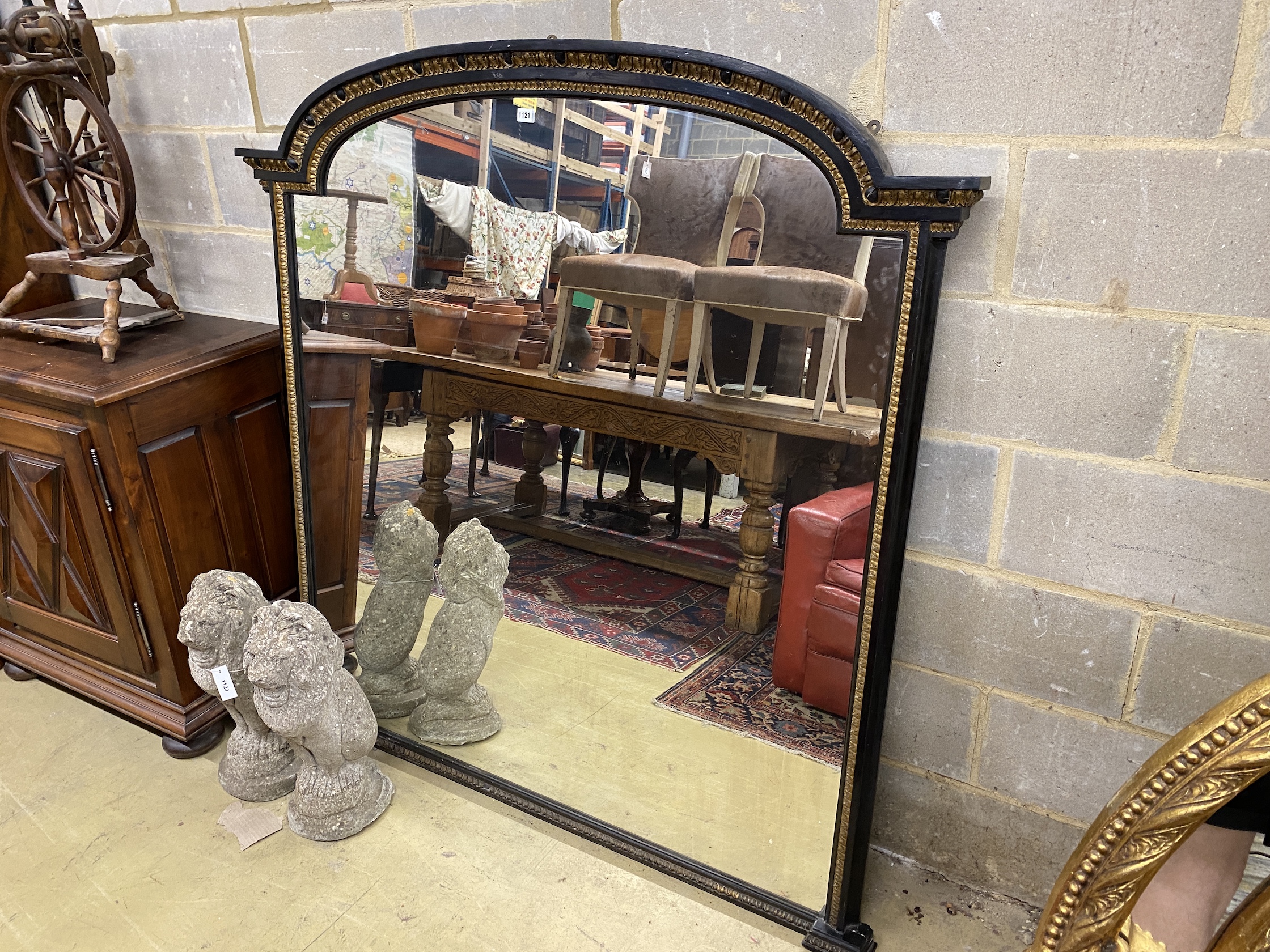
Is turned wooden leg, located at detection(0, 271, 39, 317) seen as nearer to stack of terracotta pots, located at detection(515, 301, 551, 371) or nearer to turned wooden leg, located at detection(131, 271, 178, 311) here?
turned wooden leg, located at detection(131, 271, 178, 311)

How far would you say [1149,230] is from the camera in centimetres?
109

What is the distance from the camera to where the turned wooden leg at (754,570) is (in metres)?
1.32

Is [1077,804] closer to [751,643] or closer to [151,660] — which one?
[751,643]

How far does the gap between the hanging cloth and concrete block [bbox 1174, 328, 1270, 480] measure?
0.94 metres

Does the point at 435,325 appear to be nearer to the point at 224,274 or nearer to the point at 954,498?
the point at 224,274

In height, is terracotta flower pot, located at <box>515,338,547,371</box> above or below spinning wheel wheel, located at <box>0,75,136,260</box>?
below

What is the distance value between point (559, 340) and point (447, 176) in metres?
0.39

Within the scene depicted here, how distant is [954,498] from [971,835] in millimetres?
652

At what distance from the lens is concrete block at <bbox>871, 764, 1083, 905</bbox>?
1.37 metres

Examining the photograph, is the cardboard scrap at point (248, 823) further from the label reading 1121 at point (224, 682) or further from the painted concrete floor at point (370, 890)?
the label reading 1121 at point (224, 682)

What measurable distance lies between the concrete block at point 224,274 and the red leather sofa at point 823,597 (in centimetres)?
142

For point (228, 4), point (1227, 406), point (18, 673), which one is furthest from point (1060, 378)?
point (18, 673)

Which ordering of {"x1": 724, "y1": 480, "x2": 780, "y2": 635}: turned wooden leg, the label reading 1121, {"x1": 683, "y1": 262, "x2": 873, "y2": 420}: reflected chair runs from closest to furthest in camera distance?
{"x1": 683, "y1": 262, "x2": 873, "y2": 420}: reflected chair → {"x1": 724, "y1": 480, "x2": 780, "y2": 635}: turned wooden leg → the label reading 1121

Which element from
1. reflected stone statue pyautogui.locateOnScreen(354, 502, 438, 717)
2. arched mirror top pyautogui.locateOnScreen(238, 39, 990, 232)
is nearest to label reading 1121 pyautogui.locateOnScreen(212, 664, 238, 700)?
reflected stone statue pyautogui.locateOnScreen(354, 502, 438, 717)
